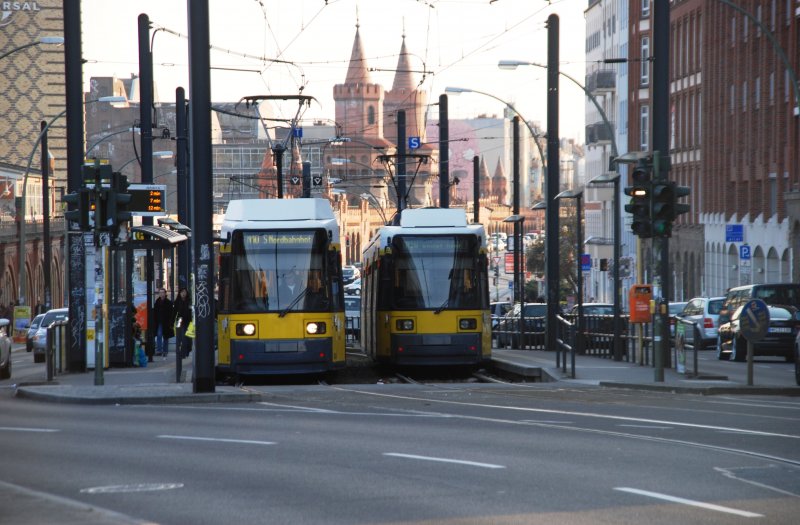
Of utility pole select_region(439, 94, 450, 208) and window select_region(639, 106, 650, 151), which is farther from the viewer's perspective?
window select_region(639, 106, 650, 151)

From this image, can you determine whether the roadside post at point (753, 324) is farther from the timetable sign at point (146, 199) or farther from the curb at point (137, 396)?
the timetable sign at point (146, 199)

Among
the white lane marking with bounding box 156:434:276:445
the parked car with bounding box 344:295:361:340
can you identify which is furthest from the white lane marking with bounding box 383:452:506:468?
the parked car with bounding box 344:295:361:340

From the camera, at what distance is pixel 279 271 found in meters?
26.8

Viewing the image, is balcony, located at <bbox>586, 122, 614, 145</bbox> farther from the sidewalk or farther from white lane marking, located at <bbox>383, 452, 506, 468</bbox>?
white lane marking, located at <bbox>383, 452, 506, 468</bbox>

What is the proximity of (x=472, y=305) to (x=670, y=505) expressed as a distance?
18.4 m

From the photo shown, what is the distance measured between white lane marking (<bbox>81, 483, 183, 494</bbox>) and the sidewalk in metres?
10.0

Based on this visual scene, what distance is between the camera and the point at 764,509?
10953 mm

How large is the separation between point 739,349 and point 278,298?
563 inches

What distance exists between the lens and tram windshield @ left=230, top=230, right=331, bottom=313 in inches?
1049

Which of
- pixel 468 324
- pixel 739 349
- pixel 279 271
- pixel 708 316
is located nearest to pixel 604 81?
pixel 708 316

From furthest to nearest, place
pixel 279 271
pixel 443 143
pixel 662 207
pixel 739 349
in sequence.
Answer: pixel 443 143 → pixel 739 349 → pixel 279 271 → pixel 662 207

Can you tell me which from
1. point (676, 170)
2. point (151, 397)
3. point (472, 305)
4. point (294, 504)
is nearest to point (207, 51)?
point (151, 397)

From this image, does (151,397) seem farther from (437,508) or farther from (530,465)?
(437,508)

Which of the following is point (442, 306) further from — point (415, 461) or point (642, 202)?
point (415, 461)
